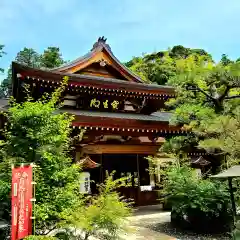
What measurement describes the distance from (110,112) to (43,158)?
9.62 m

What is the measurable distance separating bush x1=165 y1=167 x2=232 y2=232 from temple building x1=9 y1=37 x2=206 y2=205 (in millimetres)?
3657

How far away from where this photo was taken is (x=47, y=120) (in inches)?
281

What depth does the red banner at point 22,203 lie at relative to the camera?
5.98m

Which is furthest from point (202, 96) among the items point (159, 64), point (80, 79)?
point (159, 64)

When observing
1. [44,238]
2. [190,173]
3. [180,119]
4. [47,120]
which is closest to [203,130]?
[180,119]

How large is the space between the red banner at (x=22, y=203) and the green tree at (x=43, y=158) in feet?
1.43

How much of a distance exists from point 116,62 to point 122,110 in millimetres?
2984

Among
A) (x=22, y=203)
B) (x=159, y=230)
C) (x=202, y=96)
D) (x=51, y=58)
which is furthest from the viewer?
(x=51, y=58)

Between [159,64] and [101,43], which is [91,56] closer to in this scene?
[101,43]

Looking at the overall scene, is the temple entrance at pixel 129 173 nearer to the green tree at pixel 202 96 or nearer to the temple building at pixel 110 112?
the temple building at pixel 110 112

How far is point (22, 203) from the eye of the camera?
6.04 metres

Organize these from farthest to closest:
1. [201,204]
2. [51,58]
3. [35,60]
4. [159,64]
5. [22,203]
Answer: [35,60], [51,58], [159,64], [201,204], [22,203]

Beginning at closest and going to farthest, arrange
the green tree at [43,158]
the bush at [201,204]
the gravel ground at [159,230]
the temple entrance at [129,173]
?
1. the green tree at [43,158]
2. the gravel ground at [159,230]
3. the bush at [201,204]
4. the temple entrance at [129,173]

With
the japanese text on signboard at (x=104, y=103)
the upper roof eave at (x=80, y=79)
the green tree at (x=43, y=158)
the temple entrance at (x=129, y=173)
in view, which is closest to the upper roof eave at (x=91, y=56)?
the upper roof eave at (x=80, y=79)
